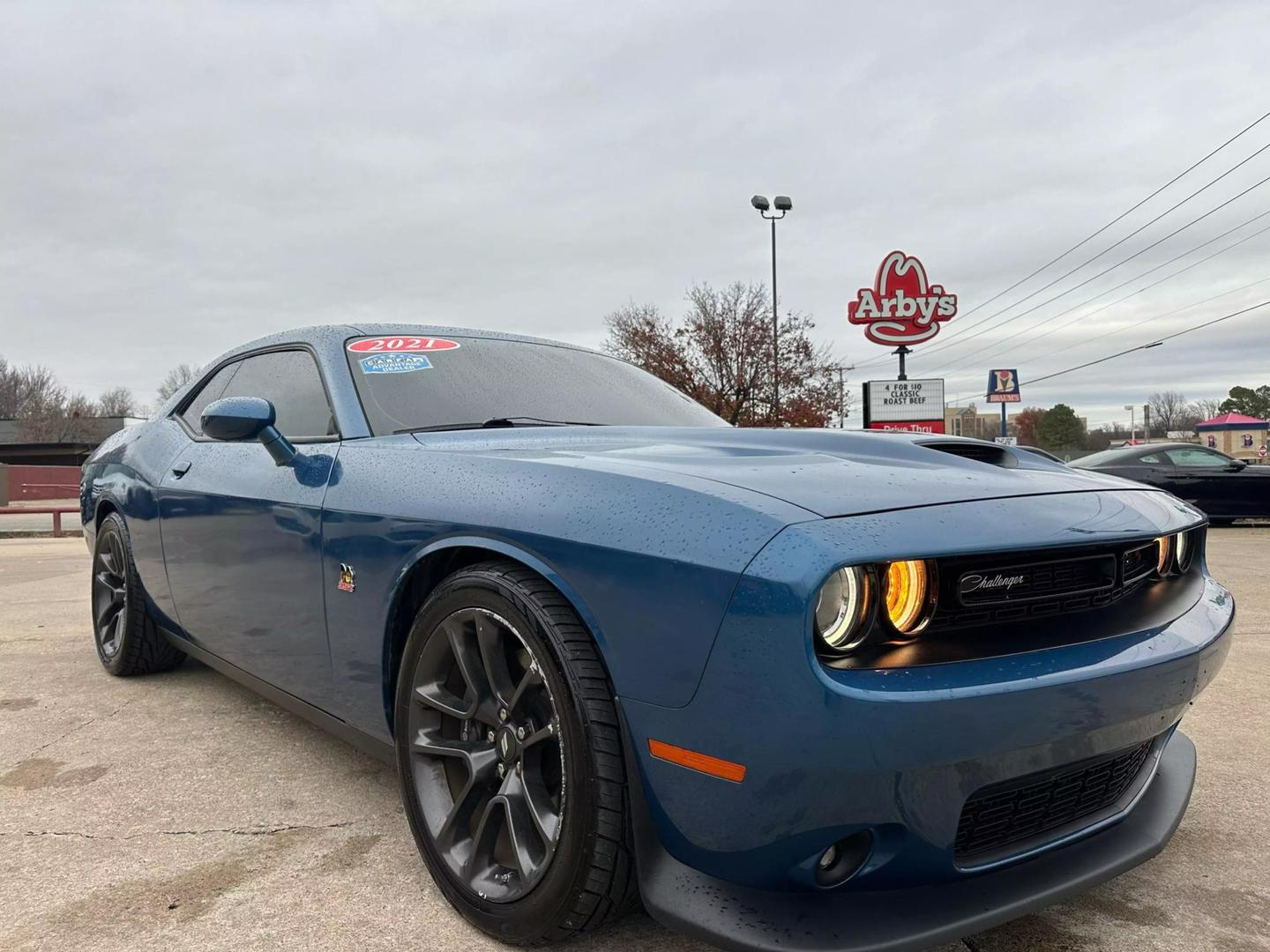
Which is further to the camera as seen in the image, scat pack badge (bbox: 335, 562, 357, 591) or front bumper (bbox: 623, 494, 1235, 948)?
scat pack badge (bbox: 335, 562, 357, 591)

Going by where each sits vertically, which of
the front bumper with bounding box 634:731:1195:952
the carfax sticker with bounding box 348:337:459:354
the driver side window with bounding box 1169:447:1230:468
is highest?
the carfax sticker with bounding box 348:337:459:354

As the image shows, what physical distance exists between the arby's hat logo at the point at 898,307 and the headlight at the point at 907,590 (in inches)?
674

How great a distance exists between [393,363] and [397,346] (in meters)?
0.11

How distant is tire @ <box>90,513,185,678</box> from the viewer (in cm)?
360

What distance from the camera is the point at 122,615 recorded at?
3760mm

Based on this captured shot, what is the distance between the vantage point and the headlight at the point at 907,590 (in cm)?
A: 145

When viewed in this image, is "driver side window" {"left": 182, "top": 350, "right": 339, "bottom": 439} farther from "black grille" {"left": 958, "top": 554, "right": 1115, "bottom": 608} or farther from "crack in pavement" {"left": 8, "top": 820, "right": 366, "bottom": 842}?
"black grille" {"left": 958, "top": 554, "right": 1115, "bottom": 608}

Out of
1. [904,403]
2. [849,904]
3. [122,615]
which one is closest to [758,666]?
[849,904]

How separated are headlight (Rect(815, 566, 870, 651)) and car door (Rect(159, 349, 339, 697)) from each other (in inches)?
53.8

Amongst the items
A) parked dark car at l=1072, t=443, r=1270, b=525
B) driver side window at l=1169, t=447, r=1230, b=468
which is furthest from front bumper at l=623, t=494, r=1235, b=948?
driver side window at l=1169, t=447, r=1230, b=468

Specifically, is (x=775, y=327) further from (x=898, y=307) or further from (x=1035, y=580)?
(x=1035, y=580)

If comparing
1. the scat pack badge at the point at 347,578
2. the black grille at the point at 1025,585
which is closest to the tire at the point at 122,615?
the scat pack badge at the point at 347,578

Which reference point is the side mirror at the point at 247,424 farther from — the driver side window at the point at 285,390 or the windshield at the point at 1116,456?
the windshield at the point at 1116,456

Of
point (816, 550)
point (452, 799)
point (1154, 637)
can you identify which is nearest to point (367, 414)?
point (452, 799)
